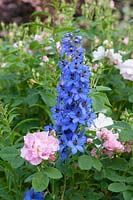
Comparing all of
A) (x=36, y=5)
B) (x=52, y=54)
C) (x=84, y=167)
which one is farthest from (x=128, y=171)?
(x=36, y=5)

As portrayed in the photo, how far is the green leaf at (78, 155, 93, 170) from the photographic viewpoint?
174 centimetres

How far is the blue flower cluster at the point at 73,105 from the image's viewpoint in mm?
1724

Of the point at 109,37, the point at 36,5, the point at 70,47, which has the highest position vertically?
the point at 70,47

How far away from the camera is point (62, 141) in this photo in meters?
1.78

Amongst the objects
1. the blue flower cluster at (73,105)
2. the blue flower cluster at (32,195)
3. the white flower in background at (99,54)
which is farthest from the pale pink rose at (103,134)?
the white flower in background at (99,54)

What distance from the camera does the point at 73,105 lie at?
5.77ft

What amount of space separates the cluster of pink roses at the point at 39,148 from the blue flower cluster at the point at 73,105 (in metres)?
0.05

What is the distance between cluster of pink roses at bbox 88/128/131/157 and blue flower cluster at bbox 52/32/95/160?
107 mm

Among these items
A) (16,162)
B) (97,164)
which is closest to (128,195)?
(97,164)

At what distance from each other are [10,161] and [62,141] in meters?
0.21

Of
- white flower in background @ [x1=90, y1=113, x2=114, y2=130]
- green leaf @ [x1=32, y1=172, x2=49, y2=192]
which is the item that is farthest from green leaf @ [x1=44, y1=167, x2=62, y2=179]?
white flower in background @ [x1=90, y1=113, x2=114, y2=130]

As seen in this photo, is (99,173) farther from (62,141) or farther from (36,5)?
(36,5)

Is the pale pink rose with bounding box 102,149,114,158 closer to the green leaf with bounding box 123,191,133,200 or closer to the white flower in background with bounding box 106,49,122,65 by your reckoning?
the green leaf with bounding box 123,191,133,200

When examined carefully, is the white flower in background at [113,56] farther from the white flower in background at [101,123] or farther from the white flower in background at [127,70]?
the white flower in background at [101,123]
